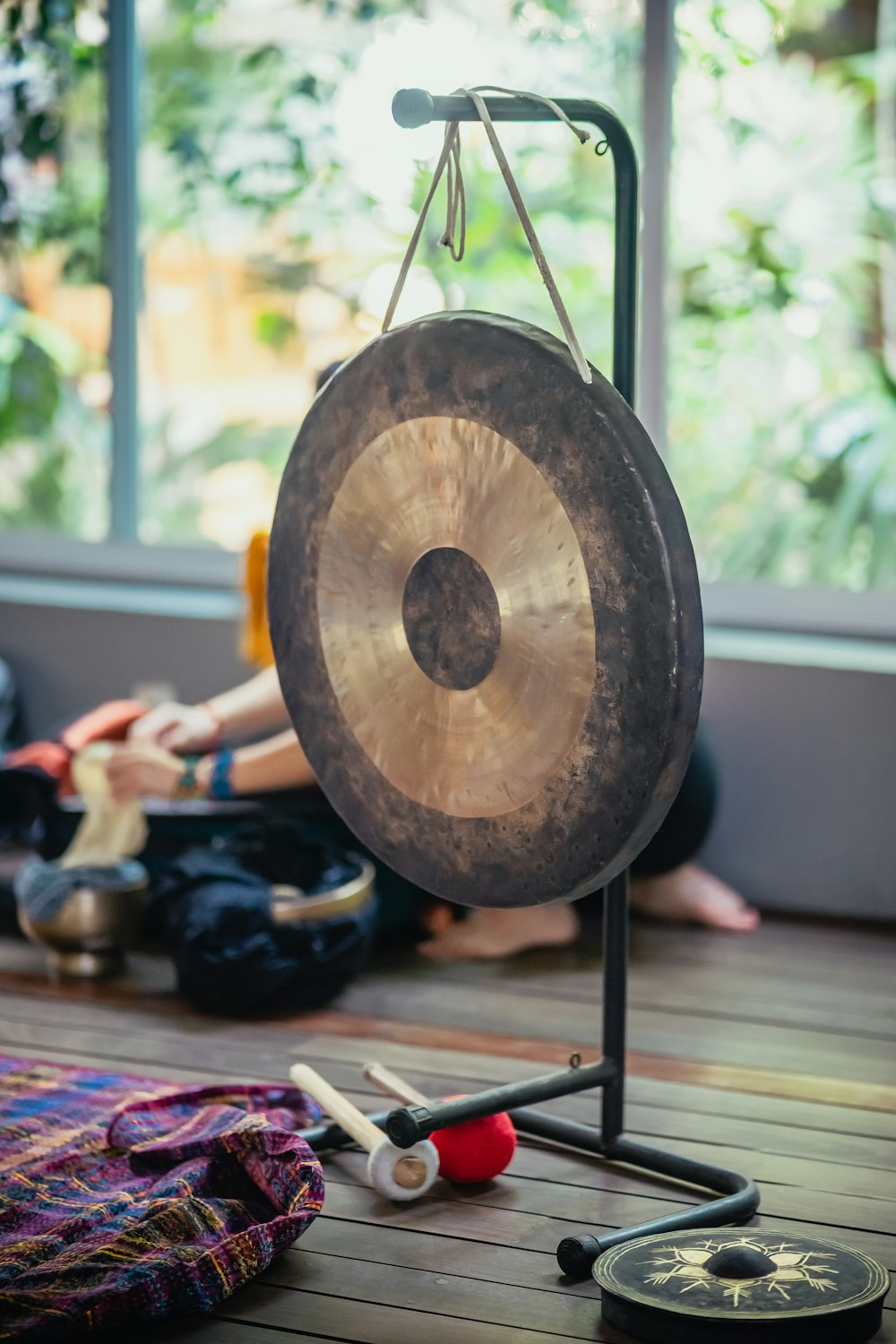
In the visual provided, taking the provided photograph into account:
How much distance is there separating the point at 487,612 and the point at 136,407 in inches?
88.0

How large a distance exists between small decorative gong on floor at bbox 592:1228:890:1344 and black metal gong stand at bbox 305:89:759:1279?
0.08m

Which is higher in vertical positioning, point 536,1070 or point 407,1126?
point 407,1126

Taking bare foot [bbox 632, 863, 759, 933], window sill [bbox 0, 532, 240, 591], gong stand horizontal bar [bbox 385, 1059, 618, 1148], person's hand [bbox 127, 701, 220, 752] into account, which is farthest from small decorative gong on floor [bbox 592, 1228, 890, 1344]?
window sill [bbox 0, 532, 240, 591]

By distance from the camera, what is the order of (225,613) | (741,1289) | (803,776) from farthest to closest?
(225,613) < (803,776) < (741,1289)

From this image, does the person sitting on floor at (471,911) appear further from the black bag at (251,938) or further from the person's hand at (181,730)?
the black bag at (251,938)

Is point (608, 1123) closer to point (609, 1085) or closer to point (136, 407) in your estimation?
point (609, 1085)

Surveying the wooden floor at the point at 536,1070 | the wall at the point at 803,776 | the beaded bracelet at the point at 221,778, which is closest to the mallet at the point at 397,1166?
the wooden floor at the point at 536,1070

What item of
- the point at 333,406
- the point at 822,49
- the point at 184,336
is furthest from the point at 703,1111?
the point at 184,336

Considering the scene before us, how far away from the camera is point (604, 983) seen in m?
2.01

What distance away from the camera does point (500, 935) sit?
2879 mm

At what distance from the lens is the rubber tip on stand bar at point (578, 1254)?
66.5 inches

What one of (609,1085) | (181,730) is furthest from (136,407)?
(609,1085)

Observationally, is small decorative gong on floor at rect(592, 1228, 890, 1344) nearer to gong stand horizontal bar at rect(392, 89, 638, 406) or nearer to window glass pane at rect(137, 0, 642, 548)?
gong stand horizontal bar at rect(392, 89, 638, 406)

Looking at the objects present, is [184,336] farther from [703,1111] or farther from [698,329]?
[703,1111]
